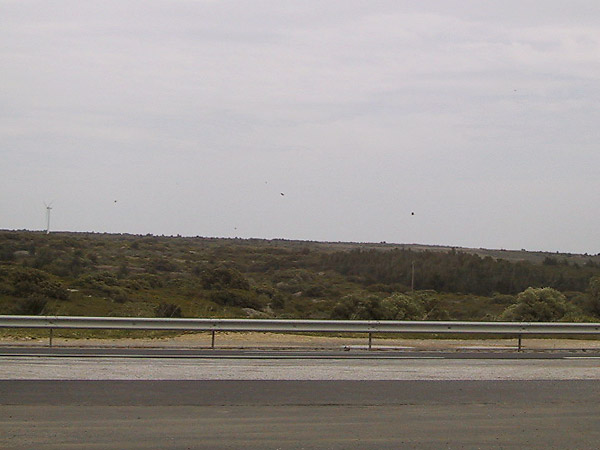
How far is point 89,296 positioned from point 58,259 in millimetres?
21390

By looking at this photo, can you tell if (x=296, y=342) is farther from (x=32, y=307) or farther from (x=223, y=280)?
(x=223, y=280)

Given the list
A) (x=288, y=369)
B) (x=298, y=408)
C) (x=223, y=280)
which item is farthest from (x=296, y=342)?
(x=223, y=280)

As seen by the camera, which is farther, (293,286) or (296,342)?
(293,286)

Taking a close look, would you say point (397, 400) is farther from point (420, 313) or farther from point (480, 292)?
point (480, 292)

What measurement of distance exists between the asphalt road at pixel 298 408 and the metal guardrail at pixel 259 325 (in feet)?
11.3

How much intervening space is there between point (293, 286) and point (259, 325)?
3516 cm

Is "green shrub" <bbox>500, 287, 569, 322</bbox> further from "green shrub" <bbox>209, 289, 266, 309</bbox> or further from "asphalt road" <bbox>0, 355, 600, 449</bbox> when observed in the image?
"asphalt road" <bbox>0, 355, 600, 449</bbox>

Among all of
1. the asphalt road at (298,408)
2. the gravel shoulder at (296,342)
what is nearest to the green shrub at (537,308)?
the gravel shoulder at (296,342)

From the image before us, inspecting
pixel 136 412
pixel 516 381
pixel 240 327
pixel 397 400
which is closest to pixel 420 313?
pixel 240 327

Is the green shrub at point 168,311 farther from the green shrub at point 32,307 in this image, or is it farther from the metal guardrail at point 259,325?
the metal guardrail at point 259,325

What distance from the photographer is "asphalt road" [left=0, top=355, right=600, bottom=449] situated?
30.2ft

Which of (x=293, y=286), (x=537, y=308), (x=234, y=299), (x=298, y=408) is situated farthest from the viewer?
(x=293, y=286)

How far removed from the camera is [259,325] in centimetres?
2028

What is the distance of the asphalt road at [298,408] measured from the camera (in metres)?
9.22
